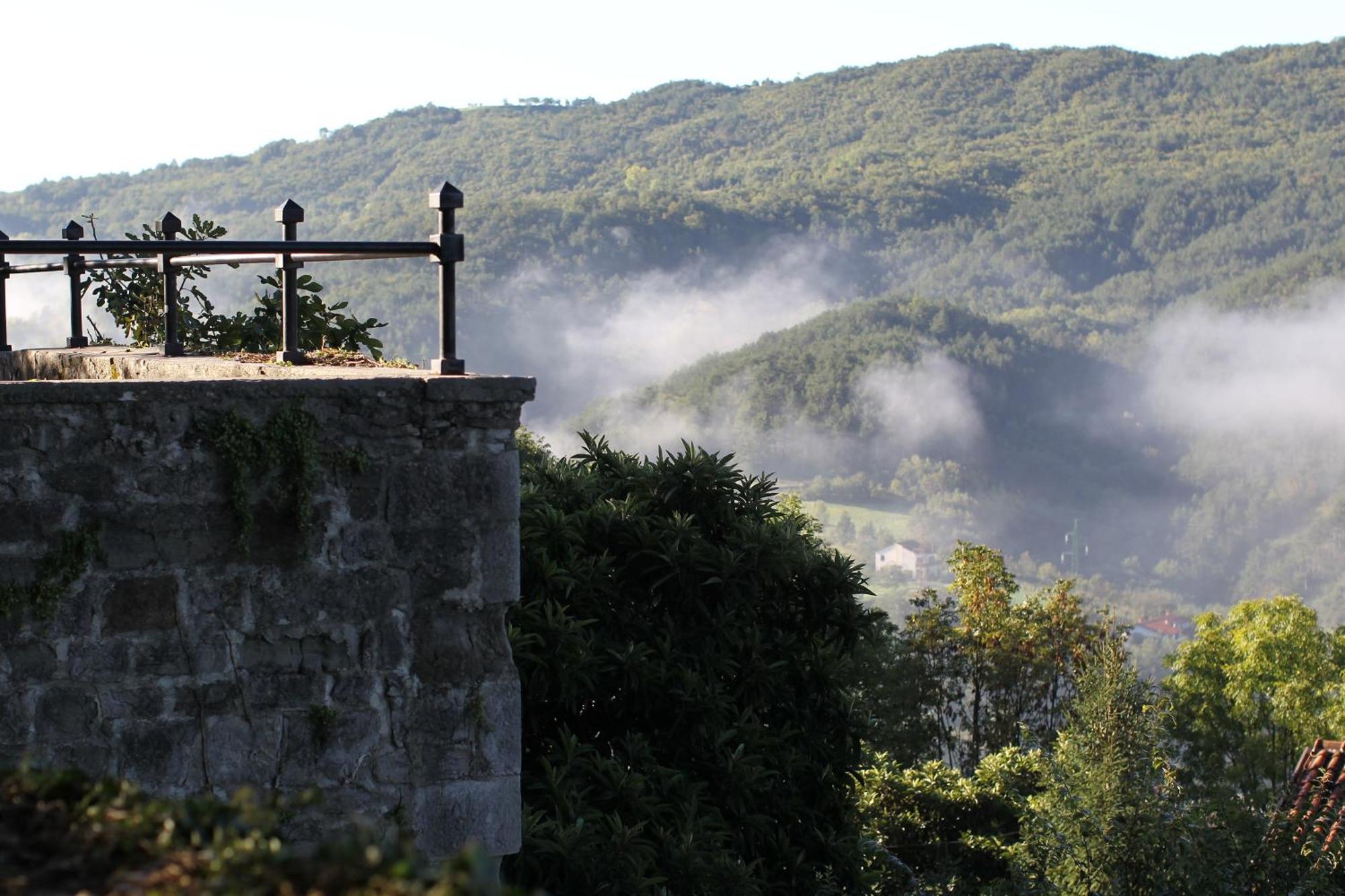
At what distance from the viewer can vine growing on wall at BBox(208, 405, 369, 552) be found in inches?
136

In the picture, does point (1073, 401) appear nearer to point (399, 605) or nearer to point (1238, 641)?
point (1238, 641)

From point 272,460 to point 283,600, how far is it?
35cm

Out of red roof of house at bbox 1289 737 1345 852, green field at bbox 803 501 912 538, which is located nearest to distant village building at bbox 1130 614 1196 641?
green field at bbox 803 501 912 538

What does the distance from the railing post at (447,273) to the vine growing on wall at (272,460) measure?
45 centimetres

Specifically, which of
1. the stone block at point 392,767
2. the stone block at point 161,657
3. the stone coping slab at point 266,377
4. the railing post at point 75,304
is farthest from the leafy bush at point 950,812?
the stone block at point 161,657

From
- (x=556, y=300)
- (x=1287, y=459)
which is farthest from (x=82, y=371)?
(x=1287, y=459)

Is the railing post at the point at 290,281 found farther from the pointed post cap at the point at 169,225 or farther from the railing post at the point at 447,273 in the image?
the pointed post cap at the point at 169,225

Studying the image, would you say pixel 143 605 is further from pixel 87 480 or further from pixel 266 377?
pixel 266 377

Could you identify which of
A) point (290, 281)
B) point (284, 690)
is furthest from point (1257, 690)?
point (284, 690)

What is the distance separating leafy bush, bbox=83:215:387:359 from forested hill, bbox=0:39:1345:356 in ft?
368

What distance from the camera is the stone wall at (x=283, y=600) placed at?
335 cm

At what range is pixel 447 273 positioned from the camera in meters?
3.83

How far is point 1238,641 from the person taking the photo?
28.6 m

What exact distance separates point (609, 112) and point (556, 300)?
3984cm
